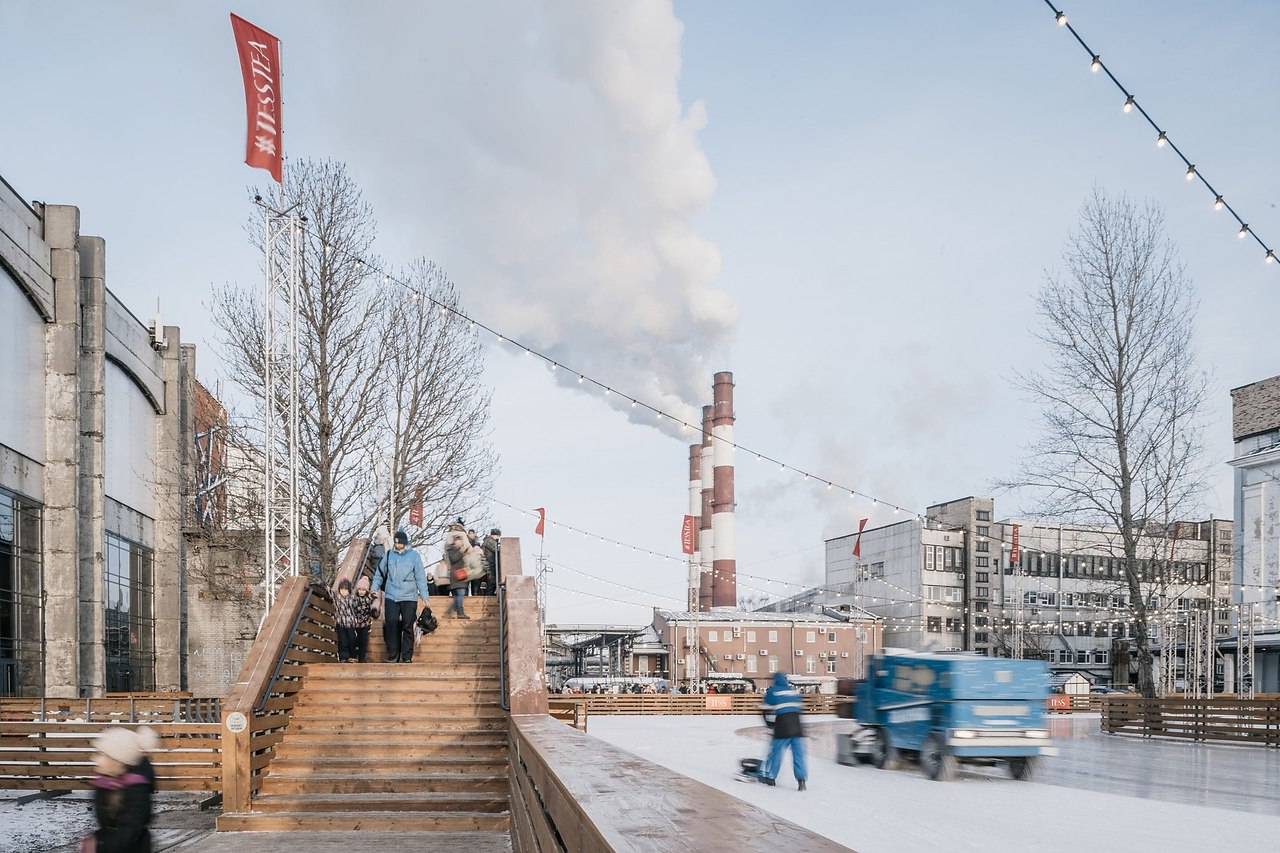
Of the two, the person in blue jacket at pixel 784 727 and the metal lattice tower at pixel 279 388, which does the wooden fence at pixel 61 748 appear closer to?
the metal lattice tower at pixel 279 388

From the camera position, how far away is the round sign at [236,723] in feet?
35.3

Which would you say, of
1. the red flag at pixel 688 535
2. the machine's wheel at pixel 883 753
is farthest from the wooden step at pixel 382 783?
the red flag at pixel 688 535

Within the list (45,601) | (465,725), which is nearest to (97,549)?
(45,601)

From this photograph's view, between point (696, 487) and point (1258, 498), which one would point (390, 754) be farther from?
point (696, 487)

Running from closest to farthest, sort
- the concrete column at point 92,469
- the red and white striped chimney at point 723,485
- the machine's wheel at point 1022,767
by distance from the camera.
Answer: the machine's wheel at point 1022,767 < the concrete column at point 92,469 < the red and white striped chimney at point 723,485

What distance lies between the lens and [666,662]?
77062mm

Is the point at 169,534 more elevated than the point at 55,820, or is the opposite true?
the point at 169,534

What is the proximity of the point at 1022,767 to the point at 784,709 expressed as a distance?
15.8 ft

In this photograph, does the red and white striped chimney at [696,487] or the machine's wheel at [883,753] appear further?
the red and white striped chimney at [696,487]

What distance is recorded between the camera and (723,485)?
225 ft

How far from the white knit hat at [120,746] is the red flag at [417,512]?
19824 millimetres

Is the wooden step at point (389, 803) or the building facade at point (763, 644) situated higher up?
the wooden step at point (389, 803)

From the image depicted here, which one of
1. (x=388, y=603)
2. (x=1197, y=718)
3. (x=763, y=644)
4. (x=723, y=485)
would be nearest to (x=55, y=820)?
(x=388, y=603)

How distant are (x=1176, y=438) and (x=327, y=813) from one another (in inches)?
1015
